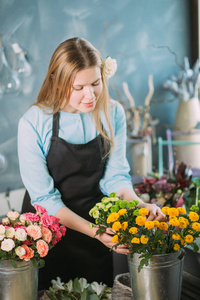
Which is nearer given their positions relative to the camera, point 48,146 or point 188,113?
point 48,146

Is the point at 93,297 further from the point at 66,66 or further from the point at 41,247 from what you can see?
the point at 66,66

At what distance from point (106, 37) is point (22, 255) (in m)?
3.13

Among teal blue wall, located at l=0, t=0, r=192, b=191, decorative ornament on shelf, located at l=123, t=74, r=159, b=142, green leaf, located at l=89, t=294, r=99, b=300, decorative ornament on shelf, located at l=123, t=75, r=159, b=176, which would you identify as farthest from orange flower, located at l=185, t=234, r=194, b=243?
Answer: decorative ornament on shelf, located at l=123, t=74, r=159, b=142

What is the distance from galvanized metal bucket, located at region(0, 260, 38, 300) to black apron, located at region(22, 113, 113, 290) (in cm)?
47

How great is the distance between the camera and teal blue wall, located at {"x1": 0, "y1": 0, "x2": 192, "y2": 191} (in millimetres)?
3029

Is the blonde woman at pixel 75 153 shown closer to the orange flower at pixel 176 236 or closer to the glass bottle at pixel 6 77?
the orange flower at pixel 176 236

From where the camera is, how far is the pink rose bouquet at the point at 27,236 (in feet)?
3.00

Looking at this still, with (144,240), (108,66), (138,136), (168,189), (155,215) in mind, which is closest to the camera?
(144,240)

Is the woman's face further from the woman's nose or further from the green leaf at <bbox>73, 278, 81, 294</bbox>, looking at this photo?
the green leaf at <bbox>73, 278, 81, 294</bbox>

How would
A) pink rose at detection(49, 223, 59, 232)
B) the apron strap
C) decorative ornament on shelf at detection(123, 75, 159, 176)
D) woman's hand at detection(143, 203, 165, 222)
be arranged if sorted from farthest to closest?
decorative ornament on shelf at detection(123, 75, 159, 176) < the apron strap < woman's hand at detection(143, 203, 165, 222) < pink rose at detection(49, 223, 59, 232)

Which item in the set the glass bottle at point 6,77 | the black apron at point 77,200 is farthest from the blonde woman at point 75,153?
the glass bottle at point 6,77

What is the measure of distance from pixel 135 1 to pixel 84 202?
3073 millimetres

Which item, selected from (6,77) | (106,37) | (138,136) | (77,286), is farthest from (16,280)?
(106,37)

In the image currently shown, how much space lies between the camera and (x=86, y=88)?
47.7 inches
